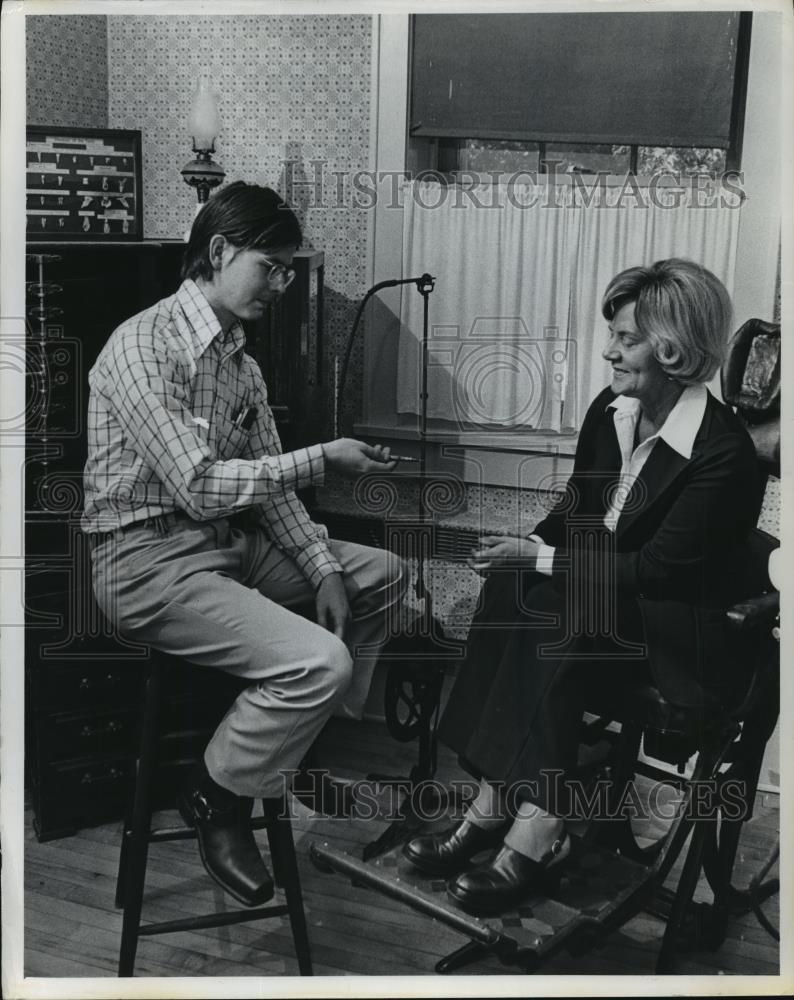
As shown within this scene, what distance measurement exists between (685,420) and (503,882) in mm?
1168

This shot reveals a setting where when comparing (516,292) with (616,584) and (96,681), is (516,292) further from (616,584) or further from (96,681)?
(96,681)

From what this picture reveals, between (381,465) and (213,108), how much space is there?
1.15 m

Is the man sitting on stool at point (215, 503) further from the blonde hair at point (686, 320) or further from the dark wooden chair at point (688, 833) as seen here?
the blonde hair at point (686, 320)

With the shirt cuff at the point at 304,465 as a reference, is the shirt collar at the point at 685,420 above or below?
above

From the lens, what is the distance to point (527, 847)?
9.09 ft

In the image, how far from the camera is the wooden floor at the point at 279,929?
2.71m

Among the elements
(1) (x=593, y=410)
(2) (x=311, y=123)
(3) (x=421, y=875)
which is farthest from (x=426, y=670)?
(2) (x=311, y=123)

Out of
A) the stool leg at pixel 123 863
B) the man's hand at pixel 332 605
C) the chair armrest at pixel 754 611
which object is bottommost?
the stool leg at pixel 123 863

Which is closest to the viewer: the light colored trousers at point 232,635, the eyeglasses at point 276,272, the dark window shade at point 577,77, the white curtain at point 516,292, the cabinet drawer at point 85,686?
the light colored trousers at point 232,635

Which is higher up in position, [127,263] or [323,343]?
[127,263]

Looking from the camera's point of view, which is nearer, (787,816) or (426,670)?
(787,816)

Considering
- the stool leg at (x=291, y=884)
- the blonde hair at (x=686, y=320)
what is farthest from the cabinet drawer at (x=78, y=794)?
the blonde hair at (x=686, y=320)

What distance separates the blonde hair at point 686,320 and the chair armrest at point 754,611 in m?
0.53

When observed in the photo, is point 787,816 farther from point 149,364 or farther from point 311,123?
point 311,123
